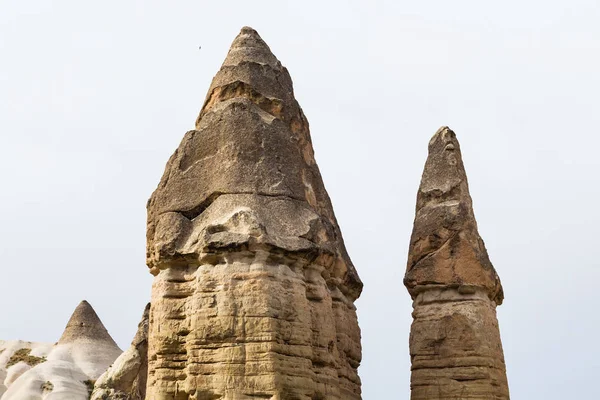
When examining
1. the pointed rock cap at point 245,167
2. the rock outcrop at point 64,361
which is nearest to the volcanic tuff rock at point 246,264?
the pointed rock cap at point 245,167

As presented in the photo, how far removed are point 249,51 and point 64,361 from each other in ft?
66.6

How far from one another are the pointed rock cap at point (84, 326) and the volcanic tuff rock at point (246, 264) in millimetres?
21309

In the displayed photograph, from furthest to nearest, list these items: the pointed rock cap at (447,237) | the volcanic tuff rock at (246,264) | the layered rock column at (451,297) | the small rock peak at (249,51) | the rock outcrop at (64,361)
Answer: the rock outcrop at (64,361)
the pointed rock cap at (447,237)
the layered rock column at (451,297)
the small rock peak at (249,51)
the volcanic tuff rock at (246,264)

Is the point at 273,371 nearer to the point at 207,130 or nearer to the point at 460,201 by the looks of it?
the point at 207,130

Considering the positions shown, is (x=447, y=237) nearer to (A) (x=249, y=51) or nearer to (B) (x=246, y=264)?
(A) (x=249, y=51)

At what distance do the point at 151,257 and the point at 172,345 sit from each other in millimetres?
1689

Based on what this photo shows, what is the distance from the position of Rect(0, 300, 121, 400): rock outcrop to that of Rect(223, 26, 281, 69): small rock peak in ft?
54.4

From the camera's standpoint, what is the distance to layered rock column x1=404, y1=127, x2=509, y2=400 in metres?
21.2

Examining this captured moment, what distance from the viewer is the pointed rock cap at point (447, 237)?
2197 centimetres

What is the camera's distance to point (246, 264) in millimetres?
14922

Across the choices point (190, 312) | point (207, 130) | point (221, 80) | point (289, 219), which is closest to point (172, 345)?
point (190, 312)

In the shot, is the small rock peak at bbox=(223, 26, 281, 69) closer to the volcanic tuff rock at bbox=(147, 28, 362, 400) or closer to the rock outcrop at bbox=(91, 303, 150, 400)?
the volcanic tuff rock at bbox=(147, 28, 362, 400)

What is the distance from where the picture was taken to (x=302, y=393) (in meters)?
14.6

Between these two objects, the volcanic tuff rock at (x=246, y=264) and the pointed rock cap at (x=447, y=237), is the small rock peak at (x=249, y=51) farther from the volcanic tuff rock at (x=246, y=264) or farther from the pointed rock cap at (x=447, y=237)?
the pointed rock cap at (x=447, y=237)
